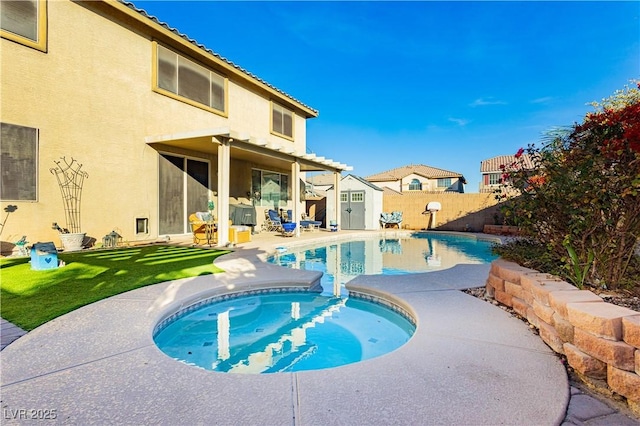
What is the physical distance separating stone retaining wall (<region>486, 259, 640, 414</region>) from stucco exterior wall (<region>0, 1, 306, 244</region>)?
1029 cm

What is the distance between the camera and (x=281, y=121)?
679 inches

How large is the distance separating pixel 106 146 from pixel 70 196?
172 cm

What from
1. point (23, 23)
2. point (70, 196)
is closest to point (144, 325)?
point (70, 196)

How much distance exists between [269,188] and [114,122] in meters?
7.85

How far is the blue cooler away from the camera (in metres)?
5.92

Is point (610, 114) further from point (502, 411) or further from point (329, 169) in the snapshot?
point (329, 169)

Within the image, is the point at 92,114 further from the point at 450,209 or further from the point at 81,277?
the point at 450,209

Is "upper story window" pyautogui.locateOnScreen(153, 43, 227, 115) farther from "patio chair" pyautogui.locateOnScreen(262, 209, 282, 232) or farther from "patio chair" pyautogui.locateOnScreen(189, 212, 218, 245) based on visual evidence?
"patio chair" pyautogui.locateOnScreen(262, 209, 282, 232)

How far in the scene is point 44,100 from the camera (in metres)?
7.99

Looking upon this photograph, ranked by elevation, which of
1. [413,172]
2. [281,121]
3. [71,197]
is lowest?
[71,197]

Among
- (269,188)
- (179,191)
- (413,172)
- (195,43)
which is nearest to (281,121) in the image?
(269,188)

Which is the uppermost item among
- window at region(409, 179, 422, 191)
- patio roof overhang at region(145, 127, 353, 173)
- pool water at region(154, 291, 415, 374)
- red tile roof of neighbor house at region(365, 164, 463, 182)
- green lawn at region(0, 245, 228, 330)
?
red tile roof of neighbor house at region(365, 164, 463, 182)

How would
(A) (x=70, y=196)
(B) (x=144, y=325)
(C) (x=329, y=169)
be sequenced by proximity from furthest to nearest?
(C) (x=329, y=169) → (A) (x=70, y=196) → (B) (x=144, y=325)

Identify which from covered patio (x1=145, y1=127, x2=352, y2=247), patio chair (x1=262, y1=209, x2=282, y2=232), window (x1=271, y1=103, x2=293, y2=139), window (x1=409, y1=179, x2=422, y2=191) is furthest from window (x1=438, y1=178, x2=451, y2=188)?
patio chair (x1=262, y1=209, x2=282, y2=232)
